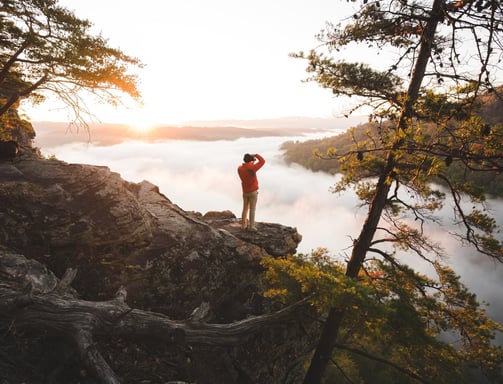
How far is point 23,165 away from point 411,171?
9.74 m

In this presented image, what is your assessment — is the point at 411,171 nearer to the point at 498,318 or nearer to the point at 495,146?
the point at 495,146

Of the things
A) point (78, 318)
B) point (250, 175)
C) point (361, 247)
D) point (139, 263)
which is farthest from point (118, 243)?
point (361, 247)

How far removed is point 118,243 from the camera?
705 centimetres

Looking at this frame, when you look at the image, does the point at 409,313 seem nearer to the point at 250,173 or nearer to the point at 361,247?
the point at 361,247

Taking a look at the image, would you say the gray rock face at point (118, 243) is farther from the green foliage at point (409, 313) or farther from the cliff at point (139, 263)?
the green foliage at point (409, 313)

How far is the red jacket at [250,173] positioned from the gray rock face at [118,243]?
1.81 meters

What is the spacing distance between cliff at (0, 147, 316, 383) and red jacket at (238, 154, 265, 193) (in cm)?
182

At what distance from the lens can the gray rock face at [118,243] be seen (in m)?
6.18

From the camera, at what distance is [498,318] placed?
442 ft

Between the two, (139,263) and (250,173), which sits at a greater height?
(250,173)

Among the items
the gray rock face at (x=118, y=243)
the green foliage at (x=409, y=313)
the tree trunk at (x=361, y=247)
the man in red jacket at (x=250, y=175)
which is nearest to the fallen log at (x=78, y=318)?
the gray rock face at (x=118, y=243)

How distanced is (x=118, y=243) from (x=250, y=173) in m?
4.17

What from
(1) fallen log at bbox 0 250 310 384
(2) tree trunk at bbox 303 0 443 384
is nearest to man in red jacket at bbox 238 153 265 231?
(2) tree trunk at bbox 303 0 443 384

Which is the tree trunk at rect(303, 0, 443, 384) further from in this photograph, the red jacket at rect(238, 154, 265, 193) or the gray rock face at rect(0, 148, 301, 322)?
the red jacket at rect(238, 154, 265, 193)
